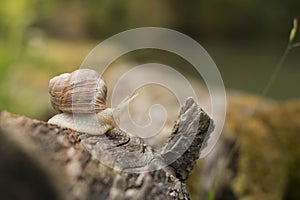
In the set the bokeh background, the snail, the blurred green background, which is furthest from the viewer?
the blurred green background

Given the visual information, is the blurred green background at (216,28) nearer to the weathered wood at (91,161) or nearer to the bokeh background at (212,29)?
the bokeh background at (212,29)

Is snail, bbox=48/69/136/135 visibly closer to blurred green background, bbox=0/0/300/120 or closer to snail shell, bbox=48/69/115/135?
snail shell, bbox=48/69/115/135

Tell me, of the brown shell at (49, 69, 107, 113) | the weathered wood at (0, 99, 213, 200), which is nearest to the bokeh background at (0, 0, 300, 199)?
the brown shell at (49, 69, 107, 113)

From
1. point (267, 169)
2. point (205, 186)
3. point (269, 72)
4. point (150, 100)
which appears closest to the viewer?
point (205, 186)

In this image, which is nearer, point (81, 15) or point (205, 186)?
point (205, 186)

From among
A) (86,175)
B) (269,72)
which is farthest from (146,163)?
(269,72)

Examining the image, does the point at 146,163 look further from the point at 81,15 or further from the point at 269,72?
the point at 81,15
